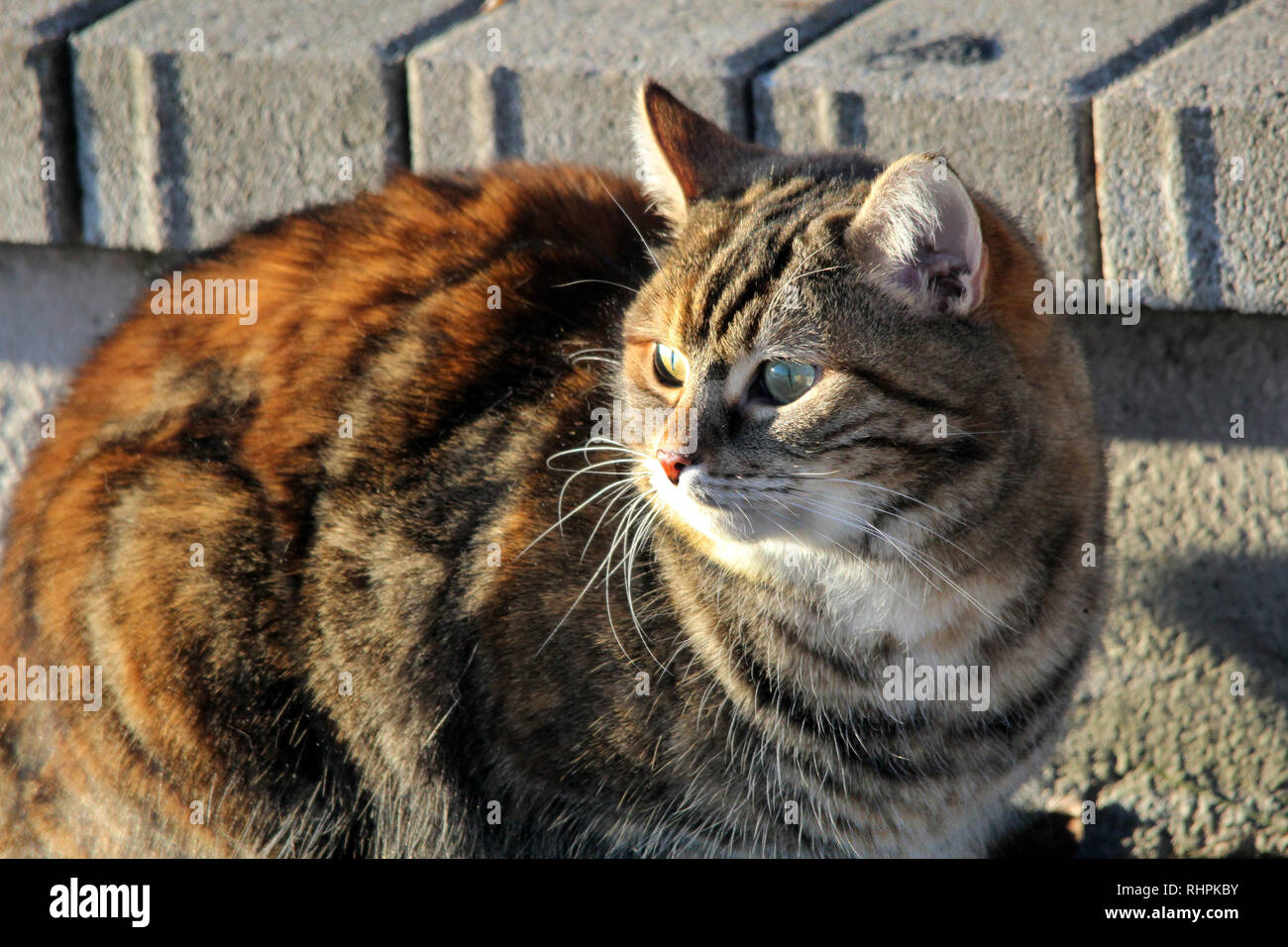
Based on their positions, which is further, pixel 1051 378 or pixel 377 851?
pixel 377 851

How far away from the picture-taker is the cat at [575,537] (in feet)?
6.00

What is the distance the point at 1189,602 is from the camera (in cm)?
263

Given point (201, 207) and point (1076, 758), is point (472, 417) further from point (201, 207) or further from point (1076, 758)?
point (1076, 758)

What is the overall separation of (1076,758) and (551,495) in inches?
51.5

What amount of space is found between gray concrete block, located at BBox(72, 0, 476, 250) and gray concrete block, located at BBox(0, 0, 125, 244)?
4cm

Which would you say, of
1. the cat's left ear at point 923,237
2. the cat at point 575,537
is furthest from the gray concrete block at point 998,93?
the cat's left ear at point 923,237

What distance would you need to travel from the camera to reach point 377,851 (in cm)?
231

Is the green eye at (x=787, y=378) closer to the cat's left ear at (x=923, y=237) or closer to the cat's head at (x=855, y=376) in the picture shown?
the cat's head at (x=855, y=376)

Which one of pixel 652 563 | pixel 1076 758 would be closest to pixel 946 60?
pixel 652 563

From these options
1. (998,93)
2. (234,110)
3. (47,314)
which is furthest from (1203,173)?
(47,314)

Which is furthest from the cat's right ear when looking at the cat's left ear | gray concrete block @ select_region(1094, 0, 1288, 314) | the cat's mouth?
gray concrete block @ select_region(1094, 0, 1288, 314)

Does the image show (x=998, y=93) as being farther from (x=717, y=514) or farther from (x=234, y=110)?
(x=234, y=110)

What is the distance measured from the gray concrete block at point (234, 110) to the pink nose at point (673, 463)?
1.31 metres

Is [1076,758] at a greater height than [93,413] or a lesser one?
lesser
